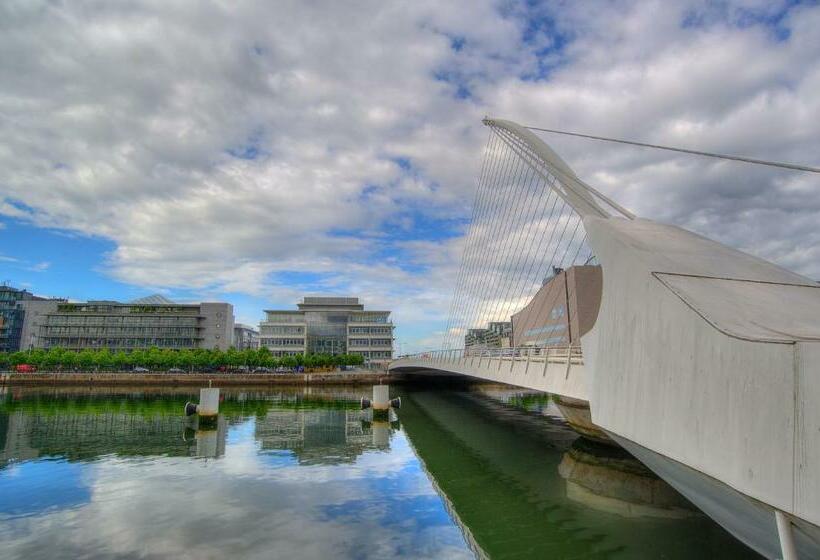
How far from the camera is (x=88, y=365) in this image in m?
87.3

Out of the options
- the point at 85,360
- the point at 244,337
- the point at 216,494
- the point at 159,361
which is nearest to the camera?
the point at 216,494

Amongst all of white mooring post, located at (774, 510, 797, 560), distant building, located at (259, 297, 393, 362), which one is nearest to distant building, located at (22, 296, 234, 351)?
distant building, located at (259, 297, 393, 362)

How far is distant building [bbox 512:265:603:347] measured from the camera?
6338 cm

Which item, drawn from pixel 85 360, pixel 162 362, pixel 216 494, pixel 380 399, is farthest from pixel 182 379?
pixel 216 494

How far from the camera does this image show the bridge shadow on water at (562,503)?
38.0ft

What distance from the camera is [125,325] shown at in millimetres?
111250

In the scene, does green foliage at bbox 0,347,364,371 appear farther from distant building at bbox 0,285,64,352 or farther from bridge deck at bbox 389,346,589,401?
bridge deck at bbox 389,346,589,401

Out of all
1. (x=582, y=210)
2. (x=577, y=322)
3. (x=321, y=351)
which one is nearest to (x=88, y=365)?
(x=321, y=351)

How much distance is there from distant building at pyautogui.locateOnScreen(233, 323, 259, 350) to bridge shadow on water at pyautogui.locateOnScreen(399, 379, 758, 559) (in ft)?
431

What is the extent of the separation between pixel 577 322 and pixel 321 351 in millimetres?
64721

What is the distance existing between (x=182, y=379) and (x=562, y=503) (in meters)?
73.4

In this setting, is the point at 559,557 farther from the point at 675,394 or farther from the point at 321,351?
the point at 321,351

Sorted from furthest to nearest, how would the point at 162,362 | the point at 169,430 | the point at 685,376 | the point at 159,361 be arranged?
the point at 162,362, the point at 159,361, the point at 169,430, the point at 685,376

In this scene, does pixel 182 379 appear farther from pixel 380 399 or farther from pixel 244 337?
pixel 244 337
